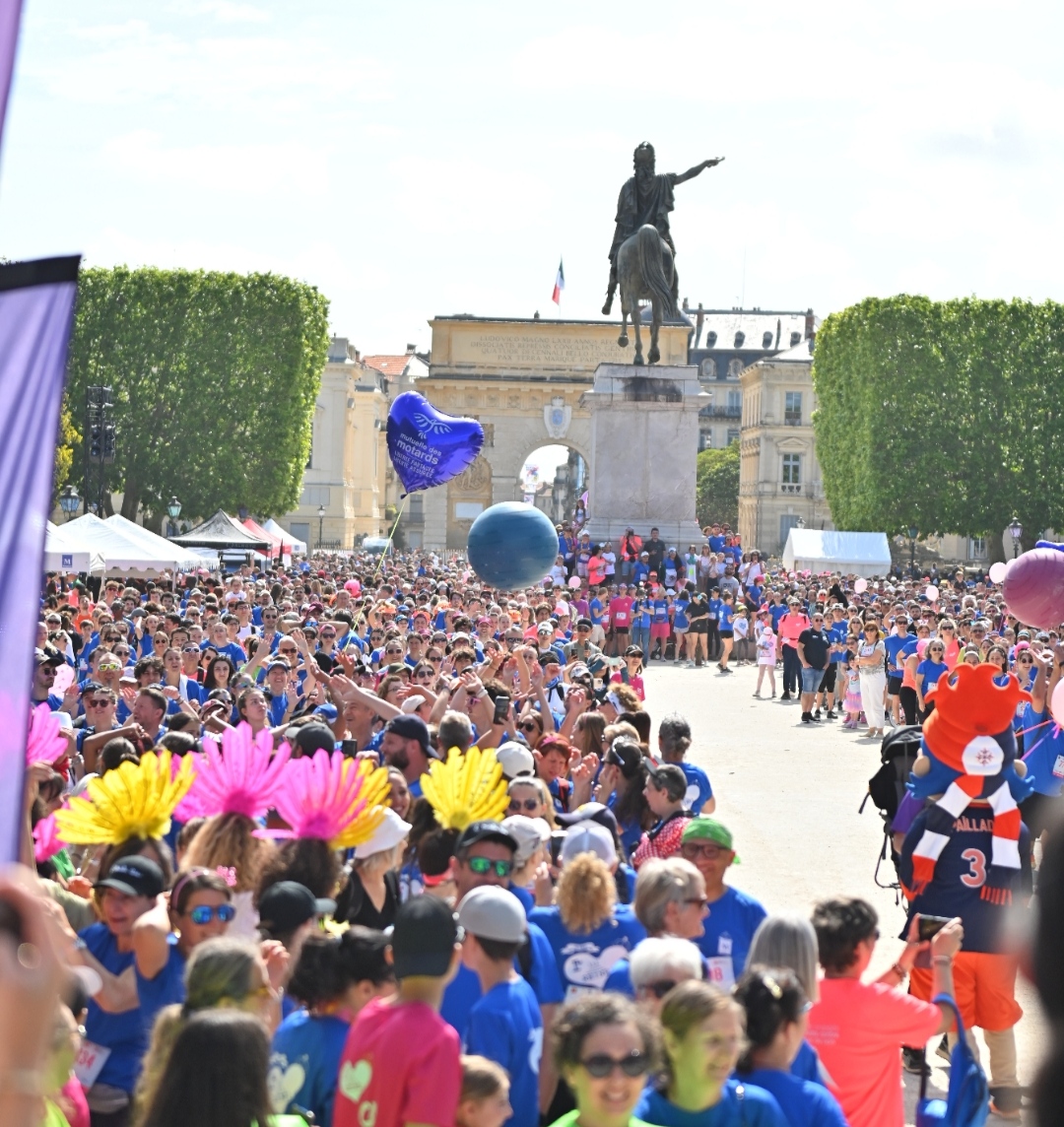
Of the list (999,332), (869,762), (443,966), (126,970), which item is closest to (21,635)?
(443,966)

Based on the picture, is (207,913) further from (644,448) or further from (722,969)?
(644,448)

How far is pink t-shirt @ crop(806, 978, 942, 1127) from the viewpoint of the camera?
512 cm

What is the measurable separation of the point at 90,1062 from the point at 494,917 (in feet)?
4.02

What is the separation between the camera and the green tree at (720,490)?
124000mm

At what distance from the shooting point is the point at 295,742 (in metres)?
8.62

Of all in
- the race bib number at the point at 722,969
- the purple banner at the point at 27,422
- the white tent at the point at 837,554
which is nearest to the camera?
the purple banner at the point at 27,422

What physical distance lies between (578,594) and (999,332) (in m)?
33.0

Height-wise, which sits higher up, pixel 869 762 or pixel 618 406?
pixel 618 406

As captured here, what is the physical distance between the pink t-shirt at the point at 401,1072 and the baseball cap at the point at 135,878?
1.27 m

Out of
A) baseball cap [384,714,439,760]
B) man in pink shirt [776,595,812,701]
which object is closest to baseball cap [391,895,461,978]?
baseball cap [384,714,439,760]

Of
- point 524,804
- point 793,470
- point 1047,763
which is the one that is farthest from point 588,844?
point 793,470

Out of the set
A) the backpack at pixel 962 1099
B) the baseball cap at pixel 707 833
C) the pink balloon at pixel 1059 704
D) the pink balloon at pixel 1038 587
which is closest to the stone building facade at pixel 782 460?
the pink balloon at pixel 1038 587

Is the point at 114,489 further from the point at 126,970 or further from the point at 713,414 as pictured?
the point at 713,414

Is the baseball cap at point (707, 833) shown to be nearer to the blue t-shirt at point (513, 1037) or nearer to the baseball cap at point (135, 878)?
the blue t-shirt at point (513, 1037)
